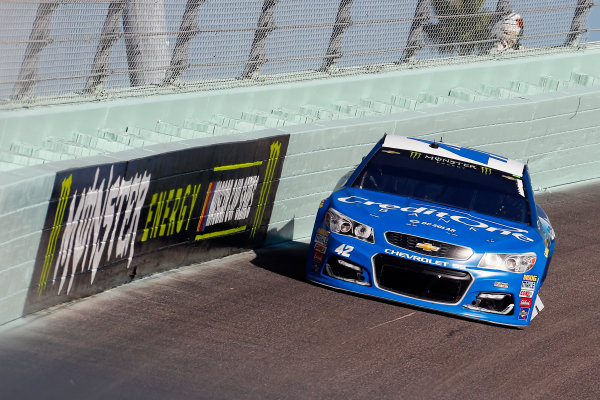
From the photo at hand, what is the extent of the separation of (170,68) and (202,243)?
2.83 m

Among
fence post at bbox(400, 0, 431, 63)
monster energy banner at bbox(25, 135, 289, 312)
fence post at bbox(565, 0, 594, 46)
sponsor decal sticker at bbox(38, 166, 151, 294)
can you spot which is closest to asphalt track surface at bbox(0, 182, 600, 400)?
monster energy banner at bbox(25, 135, 289, 312)

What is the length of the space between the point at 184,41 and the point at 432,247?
4.30 metres

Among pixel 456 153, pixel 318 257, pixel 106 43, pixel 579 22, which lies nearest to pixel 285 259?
pixel 318 257

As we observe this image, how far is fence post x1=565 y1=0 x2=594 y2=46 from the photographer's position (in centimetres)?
1814

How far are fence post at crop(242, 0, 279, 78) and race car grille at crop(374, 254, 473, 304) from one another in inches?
→ 184

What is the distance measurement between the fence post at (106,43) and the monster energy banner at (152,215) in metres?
1.85

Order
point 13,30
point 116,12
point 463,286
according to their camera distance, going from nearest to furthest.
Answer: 1. point 463,286
2. point 13,30
3. point 116,12

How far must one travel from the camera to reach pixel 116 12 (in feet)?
38.5

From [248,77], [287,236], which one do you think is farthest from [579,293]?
[248,77]

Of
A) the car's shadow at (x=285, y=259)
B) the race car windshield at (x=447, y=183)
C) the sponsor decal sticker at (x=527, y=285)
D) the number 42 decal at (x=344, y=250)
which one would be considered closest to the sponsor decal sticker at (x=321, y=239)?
the number 42 decal at (x=344, y=250)

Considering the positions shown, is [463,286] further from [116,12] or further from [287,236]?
[116,12]

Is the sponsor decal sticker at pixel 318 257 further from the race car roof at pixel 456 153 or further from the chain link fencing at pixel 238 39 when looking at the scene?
the chain link fencing at pixel 238 39

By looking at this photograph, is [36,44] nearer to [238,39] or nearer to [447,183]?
[238,39]

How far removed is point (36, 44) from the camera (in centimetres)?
1091
